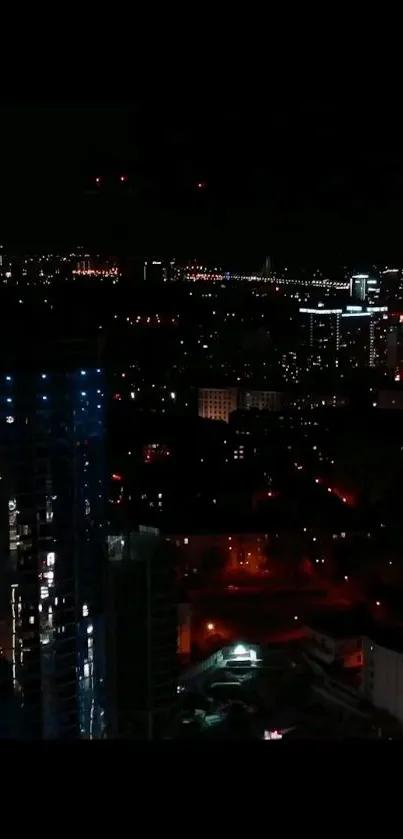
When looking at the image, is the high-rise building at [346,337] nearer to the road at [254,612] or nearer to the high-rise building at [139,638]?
the road at [254,612]

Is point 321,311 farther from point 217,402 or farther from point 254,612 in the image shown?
point 254,612

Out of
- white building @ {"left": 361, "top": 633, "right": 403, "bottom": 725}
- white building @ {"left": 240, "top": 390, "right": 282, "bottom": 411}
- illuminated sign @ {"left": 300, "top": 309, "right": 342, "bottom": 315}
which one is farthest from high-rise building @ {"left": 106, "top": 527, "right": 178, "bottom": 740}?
white building @ {"left": 240, "top": 390, "right": 282, "bottom": 411}

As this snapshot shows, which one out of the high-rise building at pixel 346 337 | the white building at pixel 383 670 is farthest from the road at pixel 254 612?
the high-rise building at pixel 346 337

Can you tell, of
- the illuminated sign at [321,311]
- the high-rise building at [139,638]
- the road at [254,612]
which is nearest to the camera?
the high-rise building at [139,638]

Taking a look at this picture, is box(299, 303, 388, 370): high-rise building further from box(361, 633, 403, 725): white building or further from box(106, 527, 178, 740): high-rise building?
box(106, 527, 178, 740): high-rise building

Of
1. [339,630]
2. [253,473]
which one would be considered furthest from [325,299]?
[339,630]

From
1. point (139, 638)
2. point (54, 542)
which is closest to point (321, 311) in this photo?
point (139, 638)
